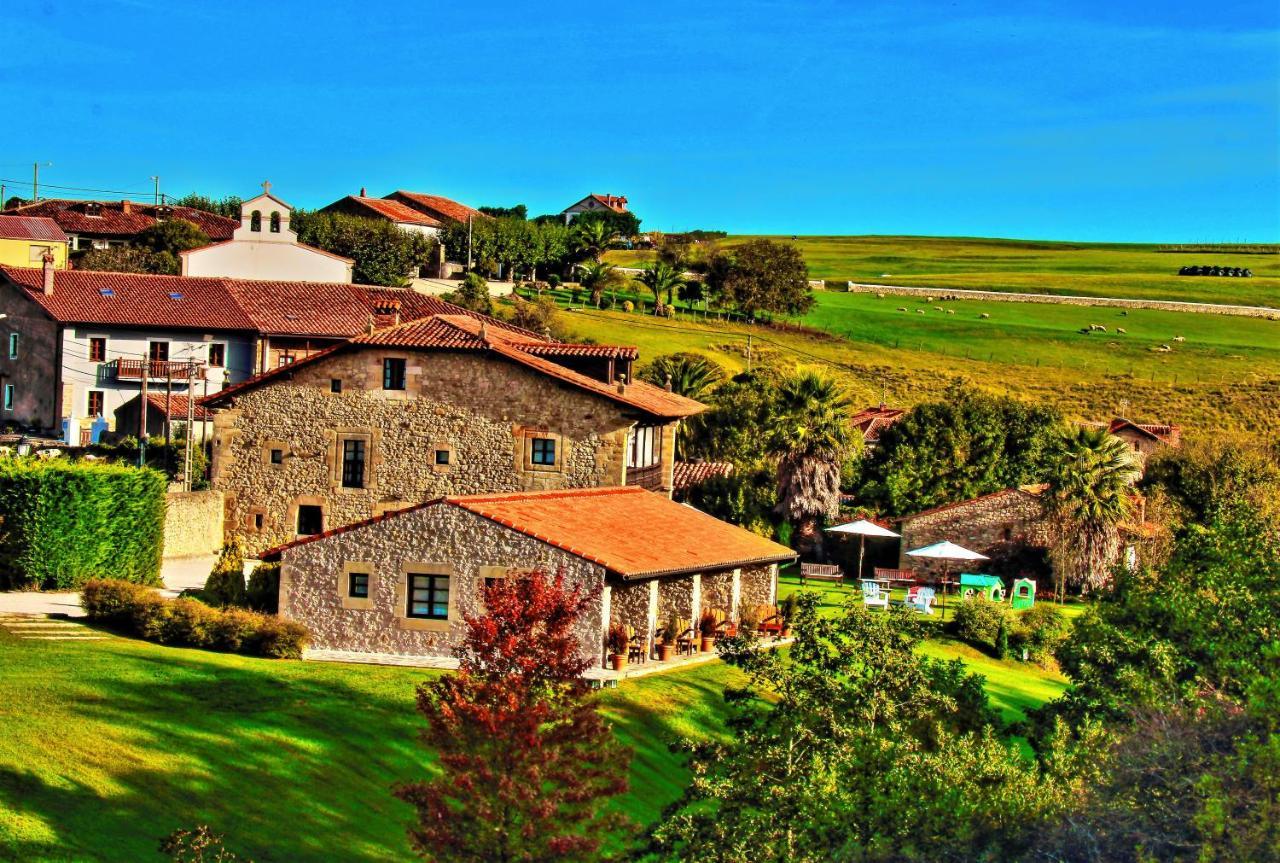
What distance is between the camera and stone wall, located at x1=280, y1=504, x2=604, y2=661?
32.8 meters

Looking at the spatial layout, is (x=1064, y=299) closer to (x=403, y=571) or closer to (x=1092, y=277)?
(x=1092, y=277)

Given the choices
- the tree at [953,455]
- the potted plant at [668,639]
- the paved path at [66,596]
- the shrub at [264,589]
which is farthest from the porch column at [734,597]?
the tree at [953,455]

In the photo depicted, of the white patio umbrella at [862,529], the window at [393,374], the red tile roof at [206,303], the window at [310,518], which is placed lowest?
the white patio umbrella at [862,529]

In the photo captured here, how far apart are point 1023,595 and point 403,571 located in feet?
91.9

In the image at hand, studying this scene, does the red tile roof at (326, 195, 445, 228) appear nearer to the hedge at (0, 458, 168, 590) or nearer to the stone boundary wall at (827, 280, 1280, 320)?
the stone boundary wall at (827, 280, 1280, 320)

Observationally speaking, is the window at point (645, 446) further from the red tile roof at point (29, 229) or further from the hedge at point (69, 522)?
the red tile roof at point (29, 229)

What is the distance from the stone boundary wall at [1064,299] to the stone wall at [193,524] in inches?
4517

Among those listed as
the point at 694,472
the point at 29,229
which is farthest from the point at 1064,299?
the point at 694,472

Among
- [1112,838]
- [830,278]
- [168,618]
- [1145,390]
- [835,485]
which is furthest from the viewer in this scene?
[830,278]

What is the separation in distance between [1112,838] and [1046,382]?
9642 centimetres

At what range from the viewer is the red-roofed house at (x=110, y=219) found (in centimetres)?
11450

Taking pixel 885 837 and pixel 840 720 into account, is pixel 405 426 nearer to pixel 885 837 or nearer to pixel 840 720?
pixel 840 720

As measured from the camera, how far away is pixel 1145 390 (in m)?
110

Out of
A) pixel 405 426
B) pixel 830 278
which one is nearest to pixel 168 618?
pixel 405 426
